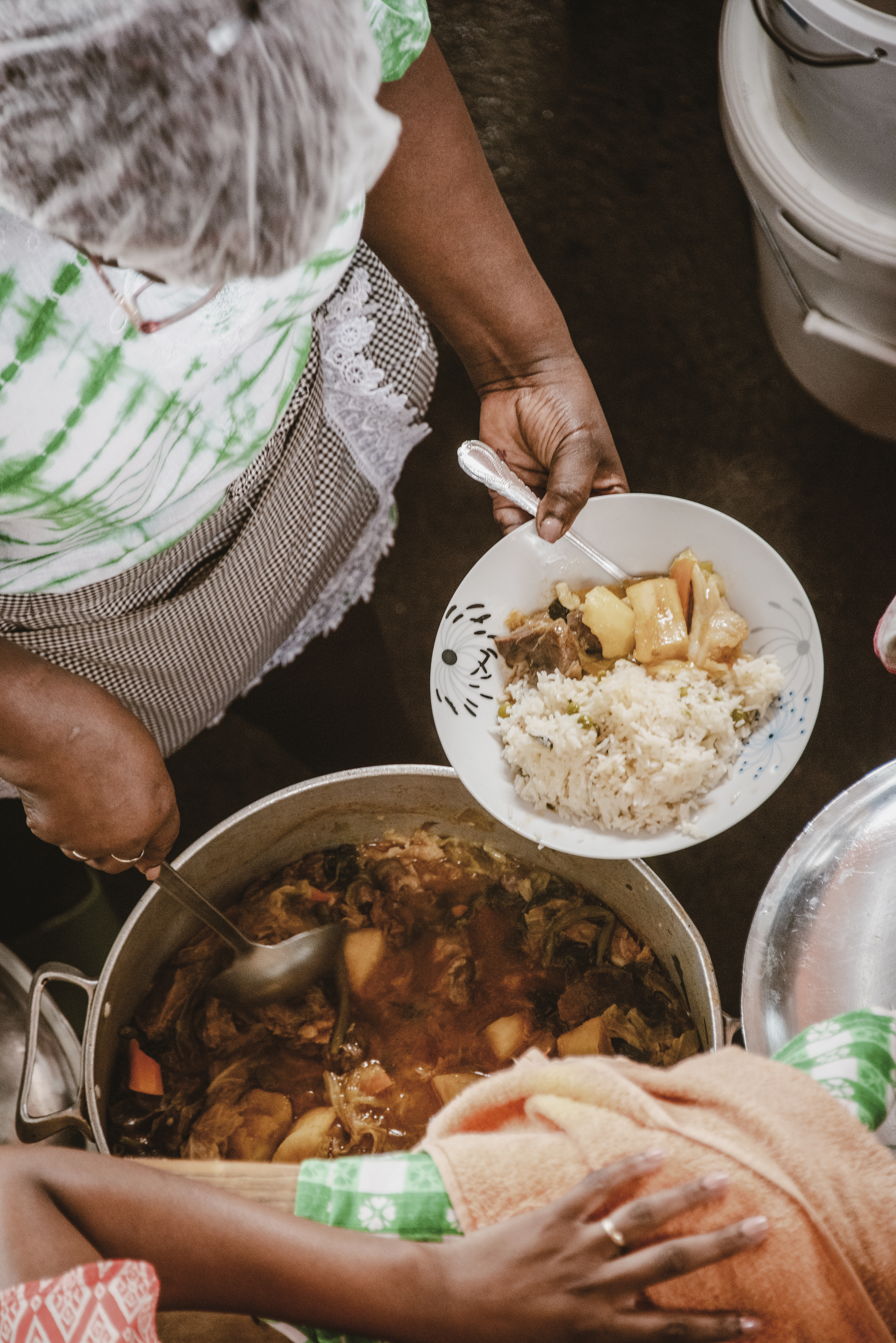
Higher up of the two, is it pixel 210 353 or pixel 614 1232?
pixel 210 353

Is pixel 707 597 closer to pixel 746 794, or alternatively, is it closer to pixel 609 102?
Result: pixel 746 794

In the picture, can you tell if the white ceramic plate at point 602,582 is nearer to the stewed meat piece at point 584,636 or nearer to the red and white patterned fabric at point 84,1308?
the stewed meat piece at point 584,636

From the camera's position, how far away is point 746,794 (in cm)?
134

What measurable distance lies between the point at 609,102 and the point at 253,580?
2074mm

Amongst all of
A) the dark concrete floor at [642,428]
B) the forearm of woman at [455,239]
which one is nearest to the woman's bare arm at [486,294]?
the forearm of woman at [455,239]

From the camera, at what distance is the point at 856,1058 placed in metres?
0.99

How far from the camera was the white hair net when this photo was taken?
0.52 m

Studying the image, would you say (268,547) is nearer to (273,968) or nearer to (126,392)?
(126,392)

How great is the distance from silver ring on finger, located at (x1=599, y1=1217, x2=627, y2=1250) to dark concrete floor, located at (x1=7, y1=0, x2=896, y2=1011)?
3.94 ft

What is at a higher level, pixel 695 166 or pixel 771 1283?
pixel 695 166

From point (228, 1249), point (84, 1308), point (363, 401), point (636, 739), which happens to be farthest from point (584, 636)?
point (84, 1308)

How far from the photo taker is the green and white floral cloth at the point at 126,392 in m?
0.84

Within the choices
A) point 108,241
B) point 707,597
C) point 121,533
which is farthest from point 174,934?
point 108,241

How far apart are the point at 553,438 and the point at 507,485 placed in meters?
0.11
